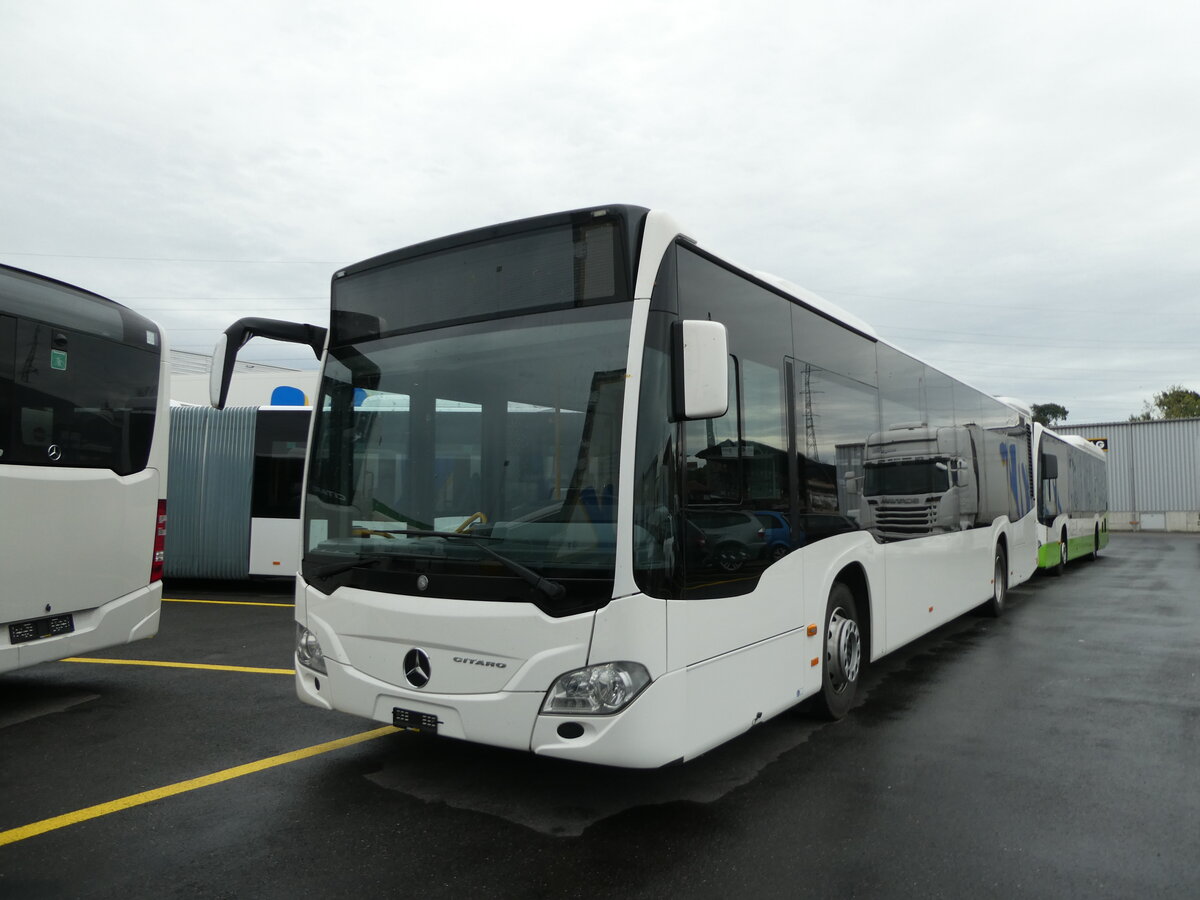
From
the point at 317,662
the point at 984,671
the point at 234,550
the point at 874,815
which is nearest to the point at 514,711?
the point at 317,662

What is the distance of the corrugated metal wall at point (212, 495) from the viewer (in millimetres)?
12836

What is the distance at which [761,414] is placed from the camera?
470cm

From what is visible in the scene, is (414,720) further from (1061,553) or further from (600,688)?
(1061,553)

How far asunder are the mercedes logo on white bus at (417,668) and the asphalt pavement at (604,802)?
2.13ft

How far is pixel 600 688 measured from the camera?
3562mm

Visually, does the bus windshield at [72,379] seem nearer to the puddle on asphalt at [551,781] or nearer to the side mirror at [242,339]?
the side mirror at [242,339]

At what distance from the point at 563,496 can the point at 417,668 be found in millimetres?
1095

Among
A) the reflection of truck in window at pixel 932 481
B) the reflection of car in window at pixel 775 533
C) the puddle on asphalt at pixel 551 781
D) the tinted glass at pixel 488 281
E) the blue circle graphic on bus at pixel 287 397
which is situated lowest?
the puddle on asphalt at pixel 551 781

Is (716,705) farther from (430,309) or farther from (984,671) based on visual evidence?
(984,671)

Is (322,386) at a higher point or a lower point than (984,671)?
higher

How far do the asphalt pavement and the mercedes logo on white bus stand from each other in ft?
2.13

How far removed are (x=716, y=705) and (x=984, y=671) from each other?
4.40 m

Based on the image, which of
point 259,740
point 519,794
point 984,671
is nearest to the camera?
point 519,794

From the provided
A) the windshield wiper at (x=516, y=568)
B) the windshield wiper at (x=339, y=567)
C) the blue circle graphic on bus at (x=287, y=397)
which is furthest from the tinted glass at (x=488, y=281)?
the blue circle graphic on bus at (x=287, y=397)
